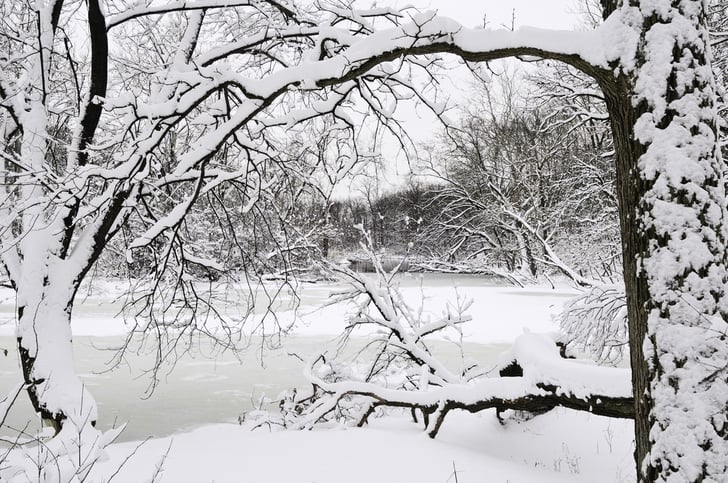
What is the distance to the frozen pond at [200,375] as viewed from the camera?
8117mm

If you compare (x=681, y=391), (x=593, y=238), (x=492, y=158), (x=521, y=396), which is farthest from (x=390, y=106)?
(x=492, y=158)

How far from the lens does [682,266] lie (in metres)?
2.65

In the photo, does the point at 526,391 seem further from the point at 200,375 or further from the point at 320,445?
the point at 200,375

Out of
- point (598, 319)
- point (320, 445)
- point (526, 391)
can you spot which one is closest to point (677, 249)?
A: point (526, 391)

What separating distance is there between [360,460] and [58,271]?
424 centimetres

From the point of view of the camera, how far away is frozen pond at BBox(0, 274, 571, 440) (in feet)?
26.6

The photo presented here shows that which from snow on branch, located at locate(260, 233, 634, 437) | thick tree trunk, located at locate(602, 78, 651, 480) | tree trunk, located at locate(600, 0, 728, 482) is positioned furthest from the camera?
snow on branch, located at locate(260, 233, 634, 437)

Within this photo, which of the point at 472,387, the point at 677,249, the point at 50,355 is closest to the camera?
the point at 677,249

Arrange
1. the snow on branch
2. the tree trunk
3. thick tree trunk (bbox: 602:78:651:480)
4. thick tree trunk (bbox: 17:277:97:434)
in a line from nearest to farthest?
the tree trunk → thick tree trunk (bbox: 602:78:651:480) → the snow on branch → thick tree trunk (bbox: 17:277:97:434)

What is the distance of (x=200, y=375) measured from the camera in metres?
11.0

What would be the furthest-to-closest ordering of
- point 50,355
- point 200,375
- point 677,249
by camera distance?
point 200,375
point 50,355
point 677,249

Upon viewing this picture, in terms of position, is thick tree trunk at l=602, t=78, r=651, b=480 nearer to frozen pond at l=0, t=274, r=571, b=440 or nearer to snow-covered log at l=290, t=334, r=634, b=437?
snow-covered log at l=290, t=334, r=634, b=437

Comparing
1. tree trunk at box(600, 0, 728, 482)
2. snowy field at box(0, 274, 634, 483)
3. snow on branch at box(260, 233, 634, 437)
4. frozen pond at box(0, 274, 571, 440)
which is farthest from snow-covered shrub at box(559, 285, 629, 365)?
tree trunk at box(600, 0, 728, 482)

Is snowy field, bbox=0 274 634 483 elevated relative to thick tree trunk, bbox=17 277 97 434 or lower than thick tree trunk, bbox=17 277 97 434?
lower
